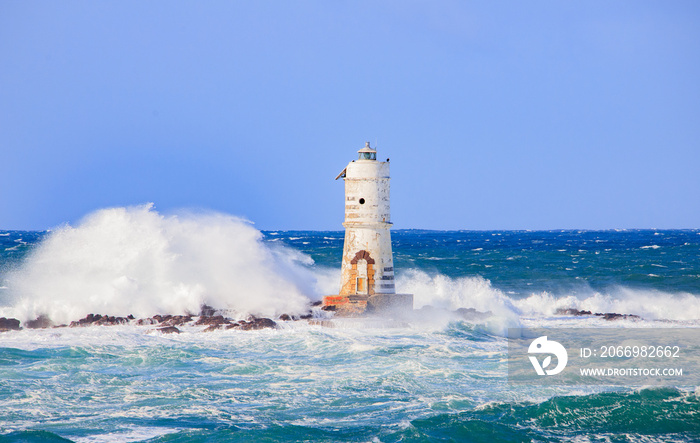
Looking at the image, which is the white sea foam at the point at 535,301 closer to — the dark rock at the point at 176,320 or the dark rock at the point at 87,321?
the dark rock at the point at 176,320

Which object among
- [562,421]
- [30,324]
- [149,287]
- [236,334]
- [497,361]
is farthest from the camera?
[149,287]

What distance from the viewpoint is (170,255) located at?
74.3ft

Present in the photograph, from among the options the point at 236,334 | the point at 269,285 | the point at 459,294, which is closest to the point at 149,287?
the point at 269,285

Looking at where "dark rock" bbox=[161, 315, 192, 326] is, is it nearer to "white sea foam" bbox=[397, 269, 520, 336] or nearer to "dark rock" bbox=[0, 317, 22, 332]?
"dark rock" bbox=[0, 317, 22, 332]

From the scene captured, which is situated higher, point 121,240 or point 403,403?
point 121,240

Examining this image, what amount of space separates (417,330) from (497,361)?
3879 mm

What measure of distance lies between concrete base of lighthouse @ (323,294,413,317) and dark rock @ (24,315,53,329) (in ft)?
21.4

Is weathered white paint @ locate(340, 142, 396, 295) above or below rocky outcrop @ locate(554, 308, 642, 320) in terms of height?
above

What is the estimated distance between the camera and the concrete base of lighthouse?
62.3 feet

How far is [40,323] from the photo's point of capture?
1953 centimetres

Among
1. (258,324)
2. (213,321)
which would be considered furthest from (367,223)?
(213,321)

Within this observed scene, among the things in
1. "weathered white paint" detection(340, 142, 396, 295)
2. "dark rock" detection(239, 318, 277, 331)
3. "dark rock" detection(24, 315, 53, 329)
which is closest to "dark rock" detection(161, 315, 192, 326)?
"dark rock" detection(239, 318, 277, 331)

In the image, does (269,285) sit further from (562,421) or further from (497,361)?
(562,421)

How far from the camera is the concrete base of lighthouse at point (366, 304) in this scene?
1898cm
